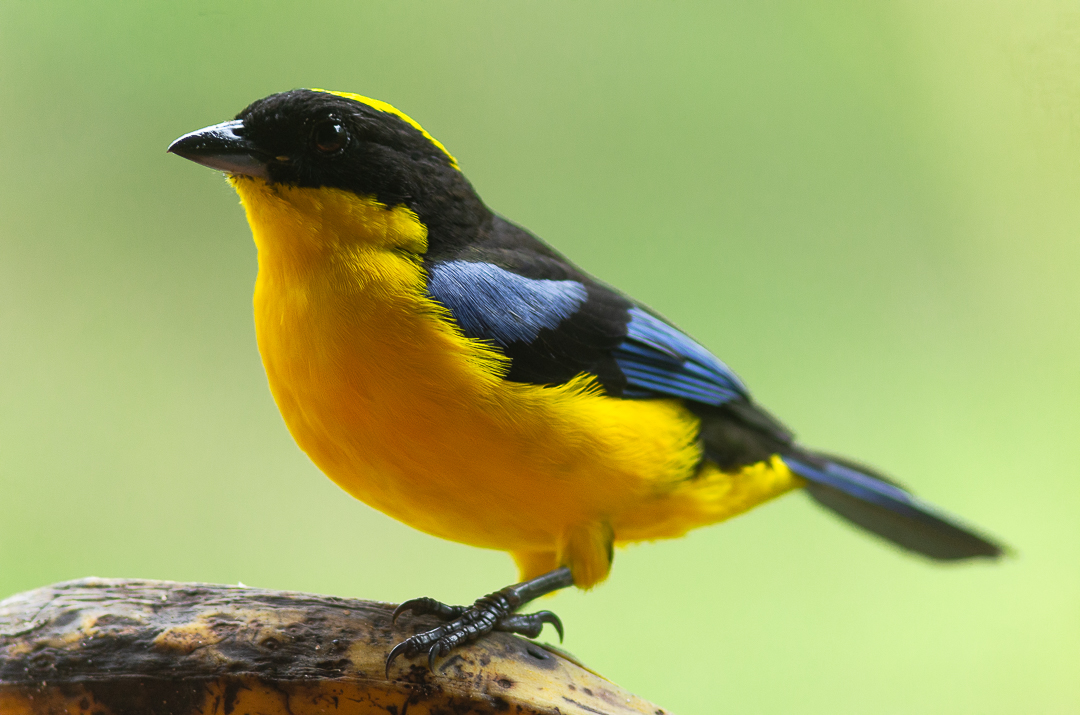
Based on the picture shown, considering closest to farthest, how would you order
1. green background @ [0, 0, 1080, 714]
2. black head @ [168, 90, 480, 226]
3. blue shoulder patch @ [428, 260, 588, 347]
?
black head @ [168, 90, 480, 226] → blue shoulder patch @ [428, 260, 588, 347] → green background @ [0, 0, 1080, 714]

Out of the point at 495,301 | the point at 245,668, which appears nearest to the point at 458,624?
the point at 245,668

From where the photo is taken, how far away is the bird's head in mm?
2133

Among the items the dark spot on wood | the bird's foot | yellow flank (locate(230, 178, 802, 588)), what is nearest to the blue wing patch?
yellow flank (locate(230, 178, 802, 588))

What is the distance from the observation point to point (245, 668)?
2.03 m

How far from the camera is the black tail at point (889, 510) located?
3.13 metres

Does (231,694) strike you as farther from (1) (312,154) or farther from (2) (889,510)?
(2) (889,510)

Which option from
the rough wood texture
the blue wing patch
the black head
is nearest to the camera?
the rough wood texture

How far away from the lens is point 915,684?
149 inches

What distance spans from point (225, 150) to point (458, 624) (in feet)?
3.95

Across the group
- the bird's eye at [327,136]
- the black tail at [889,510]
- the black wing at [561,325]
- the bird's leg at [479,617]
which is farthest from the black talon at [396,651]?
the black tail at [889,510]

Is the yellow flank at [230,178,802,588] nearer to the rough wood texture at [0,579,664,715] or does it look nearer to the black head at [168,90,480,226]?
the black head at [168,90,480,226]

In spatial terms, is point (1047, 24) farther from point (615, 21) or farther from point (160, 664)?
point (160, 664)

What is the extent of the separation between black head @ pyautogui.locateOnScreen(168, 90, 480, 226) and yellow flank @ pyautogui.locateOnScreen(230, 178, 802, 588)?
39 millimetres

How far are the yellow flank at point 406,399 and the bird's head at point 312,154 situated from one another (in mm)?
11
